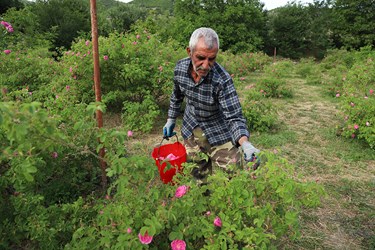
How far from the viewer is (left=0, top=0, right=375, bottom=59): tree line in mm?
19344

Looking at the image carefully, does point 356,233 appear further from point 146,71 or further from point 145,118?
point 146,71

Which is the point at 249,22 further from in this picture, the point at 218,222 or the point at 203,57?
the point at 218,222

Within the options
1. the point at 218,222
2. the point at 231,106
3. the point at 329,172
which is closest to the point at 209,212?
the point at 218,222

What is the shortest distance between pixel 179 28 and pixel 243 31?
17.8 feet

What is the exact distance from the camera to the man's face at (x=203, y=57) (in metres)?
1.80

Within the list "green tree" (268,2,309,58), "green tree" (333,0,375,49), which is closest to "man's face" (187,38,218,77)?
"green tree" (333,0,375,49)

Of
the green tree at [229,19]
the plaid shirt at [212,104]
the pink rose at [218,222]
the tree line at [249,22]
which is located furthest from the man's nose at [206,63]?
the green tree at [229,19]

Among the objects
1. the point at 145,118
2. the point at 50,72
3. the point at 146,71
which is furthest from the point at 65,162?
the point at 50,72

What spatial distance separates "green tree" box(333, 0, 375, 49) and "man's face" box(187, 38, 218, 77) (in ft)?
80.0

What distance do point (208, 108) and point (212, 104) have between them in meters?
0.05

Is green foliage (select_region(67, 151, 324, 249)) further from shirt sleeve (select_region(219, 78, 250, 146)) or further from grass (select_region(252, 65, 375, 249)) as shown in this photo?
shirt sleeve (select_region(219, 78, 250, 146))

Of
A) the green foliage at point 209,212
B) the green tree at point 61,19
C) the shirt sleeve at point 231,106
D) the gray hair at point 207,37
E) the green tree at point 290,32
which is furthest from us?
the green tree at point 290,32

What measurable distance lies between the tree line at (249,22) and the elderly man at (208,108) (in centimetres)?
1797

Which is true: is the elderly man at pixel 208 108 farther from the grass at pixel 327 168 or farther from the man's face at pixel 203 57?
the grass at pixel 327 168
